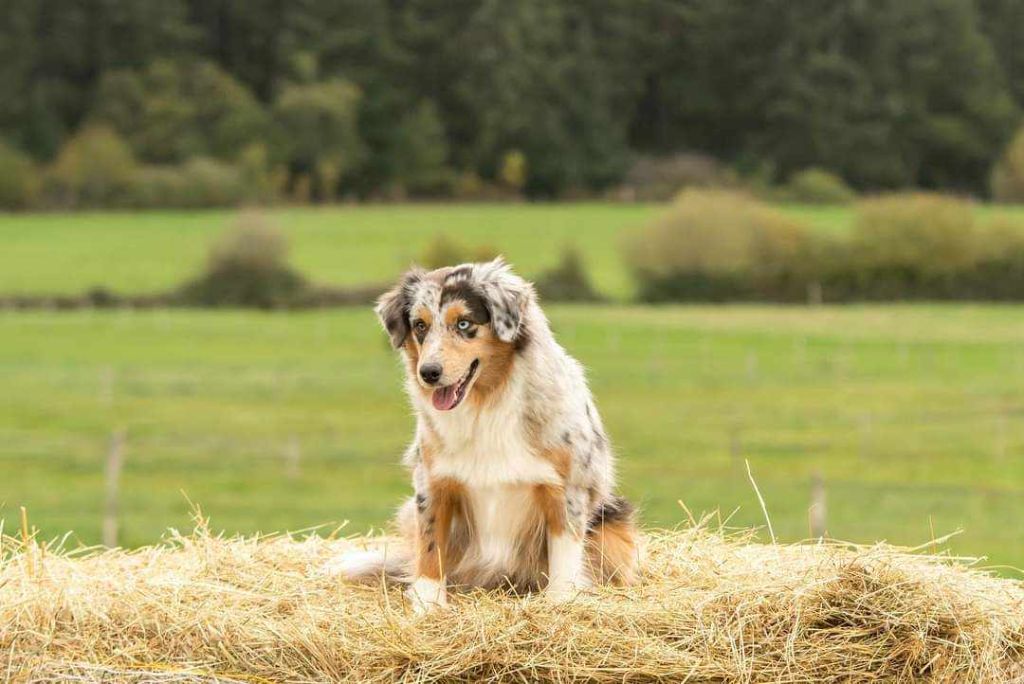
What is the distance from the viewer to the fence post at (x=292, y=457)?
104 ft

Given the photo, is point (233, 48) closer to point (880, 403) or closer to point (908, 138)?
point (908, 138)

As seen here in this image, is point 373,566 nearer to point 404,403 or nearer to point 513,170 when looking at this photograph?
point 404,403

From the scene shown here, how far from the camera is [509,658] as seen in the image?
234 inches

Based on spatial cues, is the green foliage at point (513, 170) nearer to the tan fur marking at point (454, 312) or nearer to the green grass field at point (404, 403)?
the green grass field at point (404, 403)

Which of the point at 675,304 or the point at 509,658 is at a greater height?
the point at 509,658

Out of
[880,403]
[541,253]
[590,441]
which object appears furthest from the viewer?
[541,253]

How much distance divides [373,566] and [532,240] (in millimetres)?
68597

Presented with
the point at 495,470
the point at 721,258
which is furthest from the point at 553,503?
the point at 721,258

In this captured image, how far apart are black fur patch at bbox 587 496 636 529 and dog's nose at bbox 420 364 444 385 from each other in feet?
4.31

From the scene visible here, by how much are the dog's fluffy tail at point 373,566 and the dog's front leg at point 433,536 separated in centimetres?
25

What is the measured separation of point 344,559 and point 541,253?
212ft

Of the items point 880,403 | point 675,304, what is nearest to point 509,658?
point 880,403

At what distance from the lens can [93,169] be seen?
8406cm

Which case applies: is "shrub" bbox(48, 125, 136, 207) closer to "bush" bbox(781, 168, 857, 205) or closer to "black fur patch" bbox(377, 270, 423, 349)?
"bush" bbox(781, 168, 857, 205)
